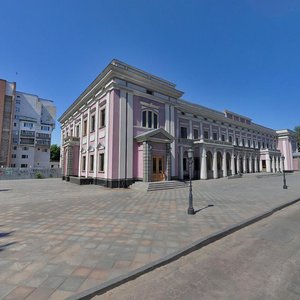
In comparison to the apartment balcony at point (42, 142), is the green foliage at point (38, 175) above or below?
below

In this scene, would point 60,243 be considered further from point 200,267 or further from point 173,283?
point 200,267

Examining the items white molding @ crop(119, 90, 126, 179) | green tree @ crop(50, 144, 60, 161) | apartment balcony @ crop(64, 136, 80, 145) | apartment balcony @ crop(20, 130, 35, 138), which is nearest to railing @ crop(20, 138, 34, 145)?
apartment balcony @ crop(20, 130, 35, 138)

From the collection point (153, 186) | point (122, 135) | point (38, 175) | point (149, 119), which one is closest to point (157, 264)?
point (153, 186)

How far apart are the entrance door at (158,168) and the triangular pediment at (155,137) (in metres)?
1.74

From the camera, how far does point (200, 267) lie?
3.56 meters

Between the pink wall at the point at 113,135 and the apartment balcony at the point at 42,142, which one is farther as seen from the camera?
the apartment balcony at the point at 42,142

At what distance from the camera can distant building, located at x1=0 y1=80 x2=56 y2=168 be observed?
166ft

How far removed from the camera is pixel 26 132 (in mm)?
54188

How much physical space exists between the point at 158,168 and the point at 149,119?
16.3 feet

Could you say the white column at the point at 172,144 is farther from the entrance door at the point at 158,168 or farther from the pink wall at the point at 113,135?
the pink wall at the point at 113,135

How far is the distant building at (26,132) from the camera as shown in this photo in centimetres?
5072

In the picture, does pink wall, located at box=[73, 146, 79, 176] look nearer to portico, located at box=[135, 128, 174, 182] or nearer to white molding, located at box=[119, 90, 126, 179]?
white molding, located at box=[119, 90, 126, 179]

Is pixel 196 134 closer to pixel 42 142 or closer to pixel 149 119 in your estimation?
pixel 149 119

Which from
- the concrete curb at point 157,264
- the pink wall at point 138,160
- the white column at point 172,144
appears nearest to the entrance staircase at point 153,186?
the pink wall at point 138,160
